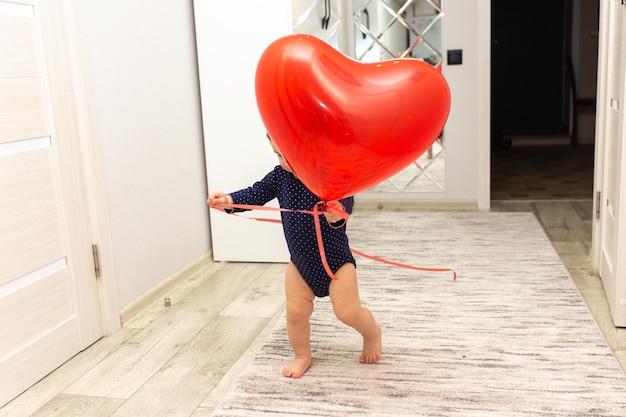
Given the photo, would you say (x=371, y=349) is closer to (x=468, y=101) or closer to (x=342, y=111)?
(x=342, y=111)

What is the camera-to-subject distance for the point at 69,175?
2.21 metres

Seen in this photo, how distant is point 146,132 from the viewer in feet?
8.92

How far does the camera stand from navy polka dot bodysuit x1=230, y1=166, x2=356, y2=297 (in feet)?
6.26

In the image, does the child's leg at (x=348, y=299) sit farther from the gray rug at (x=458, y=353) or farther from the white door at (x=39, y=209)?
the white door at (x=39, y=209)

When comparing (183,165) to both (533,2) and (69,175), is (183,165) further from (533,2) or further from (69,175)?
(533,2)

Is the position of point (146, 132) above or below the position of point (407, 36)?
below

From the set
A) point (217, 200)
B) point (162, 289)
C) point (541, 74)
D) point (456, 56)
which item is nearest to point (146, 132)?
point (162, 289)

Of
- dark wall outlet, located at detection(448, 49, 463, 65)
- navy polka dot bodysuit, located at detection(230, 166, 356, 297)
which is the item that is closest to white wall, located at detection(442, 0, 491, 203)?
dark wall outlet, located at detection(448, 49, 463, 65)

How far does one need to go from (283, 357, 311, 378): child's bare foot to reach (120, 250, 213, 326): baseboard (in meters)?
0.84

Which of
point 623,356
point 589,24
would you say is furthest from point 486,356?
point 589,24

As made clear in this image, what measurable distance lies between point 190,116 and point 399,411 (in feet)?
6.09

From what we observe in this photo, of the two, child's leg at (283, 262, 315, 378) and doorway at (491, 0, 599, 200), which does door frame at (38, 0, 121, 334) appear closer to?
child's leg at (283, 262, 315, 378)

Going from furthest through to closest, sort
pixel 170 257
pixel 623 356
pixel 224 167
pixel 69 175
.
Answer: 1. pixel 224 167
2. pixel 170 257
3. pixel 69 175
4. pixel 623 356

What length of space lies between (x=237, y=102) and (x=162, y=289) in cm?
94
